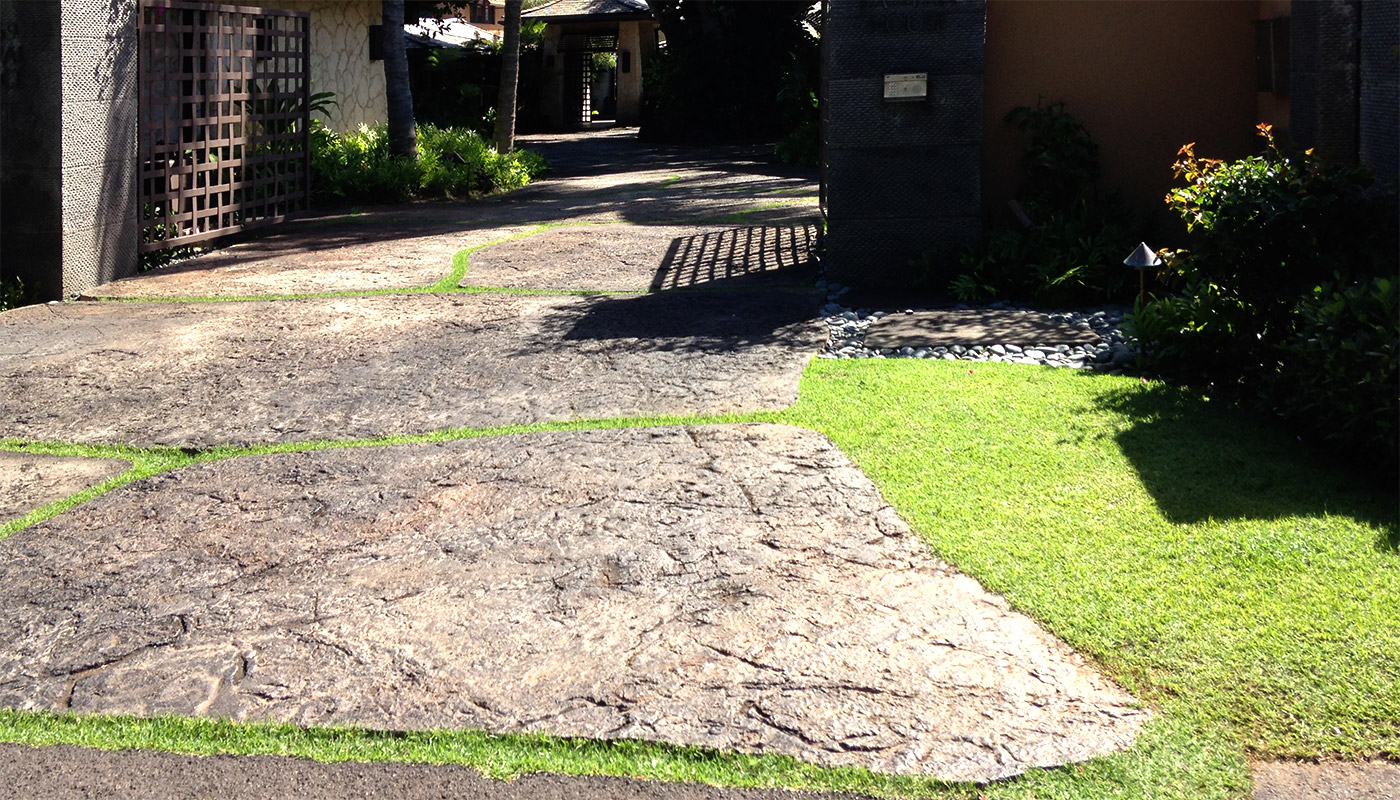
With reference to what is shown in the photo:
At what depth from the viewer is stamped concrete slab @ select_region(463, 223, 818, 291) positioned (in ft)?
32.7

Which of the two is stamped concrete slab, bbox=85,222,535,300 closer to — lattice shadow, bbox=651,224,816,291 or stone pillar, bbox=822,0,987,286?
lattice shadow, bbox=651,224,816,291

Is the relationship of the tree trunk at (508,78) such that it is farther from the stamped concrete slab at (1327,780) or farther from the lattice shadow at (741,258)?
the stamped concrete slab at (1327,780)

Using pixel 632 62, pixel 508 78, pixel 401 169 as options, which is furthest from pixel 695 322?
pixel 632 62

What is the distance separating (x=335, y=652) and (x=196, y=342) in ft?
15.0

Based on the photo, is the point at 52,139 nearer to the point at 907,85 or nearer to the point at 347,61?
the point at 907,85

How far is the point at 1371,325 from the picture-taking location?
16.9ft

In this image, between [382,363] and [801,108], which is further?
[801,108]

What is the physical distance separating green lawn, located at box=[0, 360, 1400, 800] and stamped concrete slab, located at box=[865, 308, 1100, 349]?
2.82 feet

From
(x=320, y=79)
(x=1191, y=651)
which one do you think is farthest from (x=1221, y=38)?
(x=320, y=79)

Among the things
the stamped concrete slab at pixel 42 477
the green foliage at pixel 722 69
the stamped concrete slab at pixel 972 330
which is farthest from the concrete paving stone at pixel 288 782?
the green foliage at pixel 722 69

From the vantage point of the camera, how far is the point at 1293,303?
6105mm

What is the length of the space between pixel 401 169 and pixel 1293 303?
1182 cm

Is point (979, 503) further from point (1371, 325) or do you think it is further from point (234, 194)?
point (234, 194)

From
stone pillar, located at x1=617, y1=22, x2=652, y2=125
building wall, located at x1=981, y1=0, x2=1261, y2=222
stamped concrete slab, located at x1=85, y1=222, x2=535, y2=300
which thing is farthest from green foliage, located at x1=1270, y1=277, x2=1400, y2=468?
stone pillar, located at x1=617, y1=22, x2=652, y2=125
